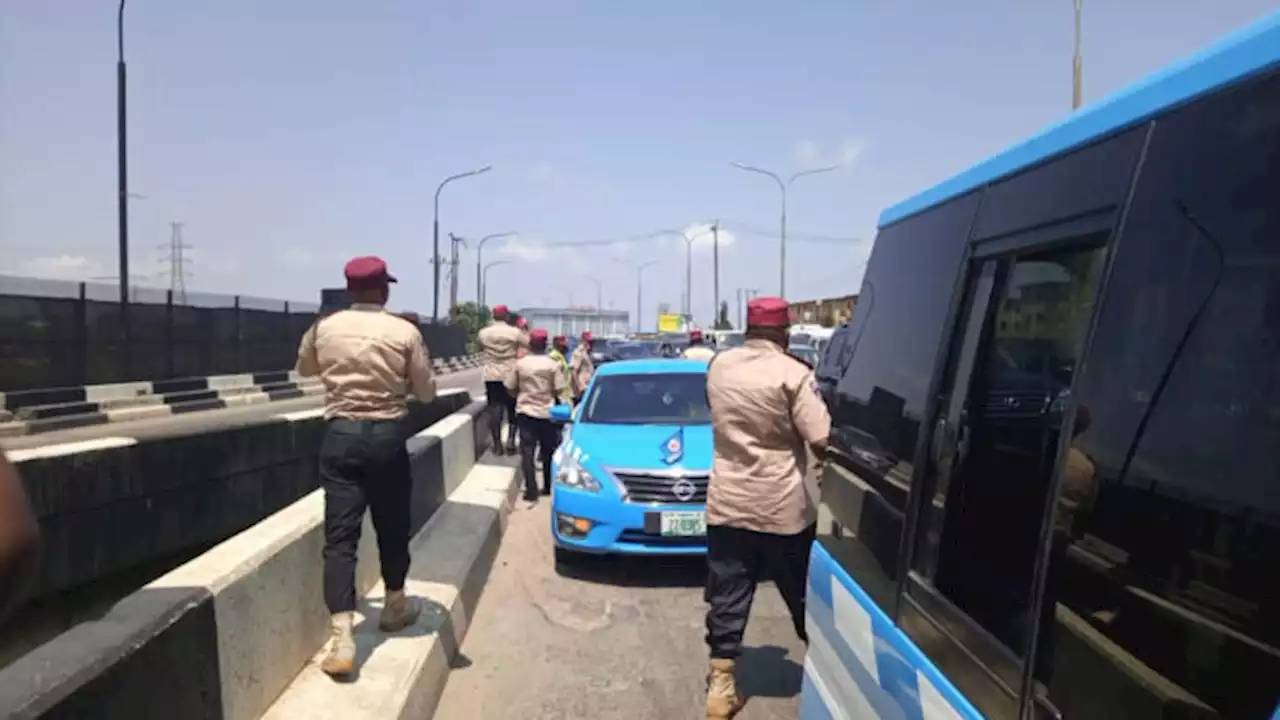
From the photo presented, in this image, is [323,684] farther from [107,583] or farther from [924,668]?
[107,583]

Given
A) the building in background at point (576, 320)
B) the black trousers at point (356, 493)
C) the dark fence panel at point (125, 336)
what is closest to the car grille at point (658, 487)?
the black trousers at point (356, 493)

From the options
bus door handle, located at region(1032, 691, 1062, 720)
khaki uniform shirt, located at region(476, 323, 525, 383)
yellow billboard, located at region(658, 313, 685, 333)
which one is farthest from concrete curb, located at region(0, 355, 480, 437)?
yellow billboard, located at region(658, 313, 685, 333)

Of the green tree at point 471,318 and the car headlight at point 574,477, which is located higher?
the green tree at point 471,318

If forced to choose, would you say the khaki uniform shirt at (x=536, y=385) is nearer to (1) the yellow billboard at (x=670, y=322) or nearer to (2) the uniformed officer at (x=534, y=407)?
(2) the uniformed officer at (x=534, y=407)

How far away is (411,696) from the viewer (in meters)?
4.71

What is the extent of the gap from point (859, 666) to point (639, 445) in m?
5.42

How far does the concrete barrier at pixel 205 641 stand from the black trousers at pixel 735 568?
1.67 meters

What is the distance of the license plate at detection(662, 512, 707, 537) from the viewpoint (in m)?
7.61

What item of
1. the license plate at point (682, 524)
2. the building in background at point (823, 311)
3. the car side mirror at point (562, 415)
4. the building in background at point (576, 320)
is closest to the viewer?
the license plate at point (682, 524)

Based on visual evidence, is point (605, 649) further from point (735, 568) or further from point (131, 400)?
point (131, 400)

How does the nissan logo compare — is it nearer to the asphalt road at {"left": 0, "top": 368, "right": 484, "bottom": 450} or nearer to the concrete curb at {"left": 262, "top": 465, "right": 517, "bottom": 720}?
the concrete curb at {"left": 262, "top": 465, "right": 517, "bottom": 720}

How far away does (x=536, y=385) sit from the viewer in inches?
445

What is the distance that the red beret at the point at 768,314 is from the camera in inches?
193

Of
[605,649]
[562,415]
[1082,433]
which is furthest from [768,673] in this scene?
[562,415]
